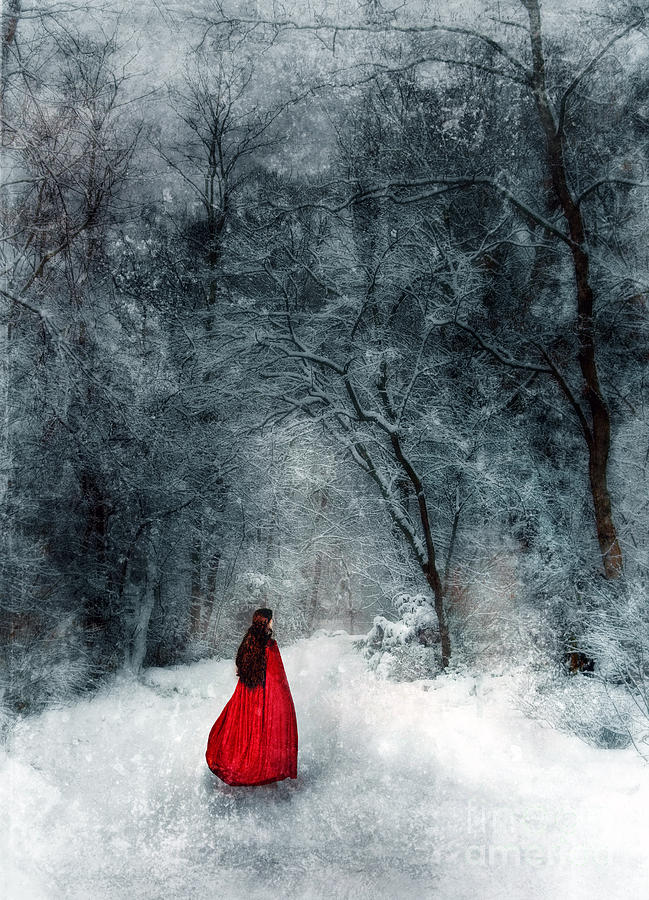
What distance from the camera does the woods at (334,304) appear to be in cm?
534

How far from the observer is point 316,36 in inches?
217

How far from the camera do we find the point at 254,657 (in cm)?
374

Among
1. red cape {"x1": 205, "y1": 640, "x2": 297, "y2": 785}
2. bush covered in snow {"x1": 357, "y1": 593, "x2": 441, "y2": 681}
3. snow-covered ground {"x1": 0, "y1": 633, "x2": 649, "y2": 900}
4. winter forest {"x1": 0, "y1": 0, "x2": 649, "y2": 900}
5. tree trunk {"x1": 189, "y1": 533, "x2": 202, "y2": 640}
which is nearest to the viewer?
snow-covered ground {"x1": 0, "y1": 633, "x2": 649, "y2": 900}

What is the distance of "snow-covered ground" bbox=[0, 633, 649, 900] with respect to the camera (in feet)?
10.0

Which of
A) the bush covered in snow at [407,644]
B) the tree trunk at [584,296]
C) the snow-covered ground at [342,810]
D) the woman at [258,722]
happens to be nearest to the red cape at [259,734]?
the woman at [258,722]

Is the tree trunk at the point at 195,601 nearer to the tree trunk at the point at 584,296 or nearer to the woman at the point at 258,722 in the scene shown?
the woman at the point at 258,722

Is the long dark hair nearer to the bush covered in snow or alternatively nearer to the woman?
the woman

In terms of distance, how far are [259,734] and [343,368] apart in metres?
3.63

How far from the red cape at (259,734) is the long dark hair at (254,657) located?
0.12 feet

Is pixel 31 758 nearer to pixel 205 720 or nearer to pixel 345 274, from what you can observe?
pixel 205 720

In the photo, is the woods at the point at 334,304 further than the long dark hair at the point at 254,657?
Yes

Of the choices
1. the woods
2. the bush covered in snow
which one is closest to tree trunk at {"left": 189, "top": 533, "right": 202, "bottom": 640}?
the woods

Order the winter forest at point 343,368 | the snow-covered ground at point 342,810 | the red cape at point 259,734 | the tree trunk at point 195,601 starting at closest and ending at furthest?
1. the snow-covered ground at point 342,810
2. the red cape at point 259,734
3. the winter forest at point 343,368
4. the tree trunk at point 195,601

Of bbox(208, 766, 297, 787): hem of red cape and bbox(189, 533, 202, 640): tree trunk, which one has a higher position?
bbox(189, 533, 202, 640): tree trunk
